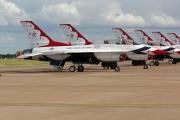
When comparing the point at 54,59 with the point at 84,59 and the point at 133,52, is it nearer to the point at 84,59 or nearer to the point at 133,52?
the point at 84,59

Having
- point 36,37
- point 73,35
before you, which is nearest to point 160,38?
point 73,35

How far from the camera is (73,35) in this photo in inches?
2052

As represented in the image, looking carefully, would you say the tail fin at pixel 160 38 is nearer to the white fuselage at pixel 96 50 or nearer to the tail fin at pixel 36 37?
the white fuselage at pixel 96 50

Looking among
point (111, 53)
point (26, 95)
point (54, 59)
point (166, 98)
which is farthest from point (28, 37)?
point (166, 98)

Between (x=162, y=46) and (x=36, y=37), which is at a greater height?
(x=36, y=37)

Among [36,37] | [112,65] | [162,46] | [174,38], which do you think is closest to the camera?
[112,65]

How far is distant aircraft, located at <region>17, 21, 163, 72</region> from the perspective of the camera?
40.0 metres

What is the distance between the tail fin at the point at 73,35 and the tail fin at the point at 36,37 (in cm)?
900

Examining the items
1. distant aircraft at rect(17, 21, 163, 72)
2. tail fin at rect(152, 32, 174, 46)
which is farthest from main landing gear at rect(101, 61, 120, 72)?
tail fin at rect(152, 32, 174, 46)

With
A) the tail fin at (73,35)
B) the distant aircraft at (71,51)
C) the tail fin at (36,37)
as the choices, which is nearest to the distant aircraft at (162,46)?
the tail fin at (73,35)

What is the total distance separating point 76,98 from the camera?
56.9 ft

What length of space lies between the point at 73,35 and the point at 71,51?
11595 mm

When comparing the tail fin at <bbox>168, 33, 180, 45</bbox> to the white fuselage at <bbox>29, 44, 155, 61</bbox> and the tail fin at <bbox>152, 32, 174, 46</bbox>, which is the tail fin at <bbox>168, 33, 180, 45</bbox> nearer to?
the tail fin at <bbox>152, 32, 174, 46</bbox>

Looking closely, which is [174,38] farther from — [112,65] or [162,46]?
[112,65]
